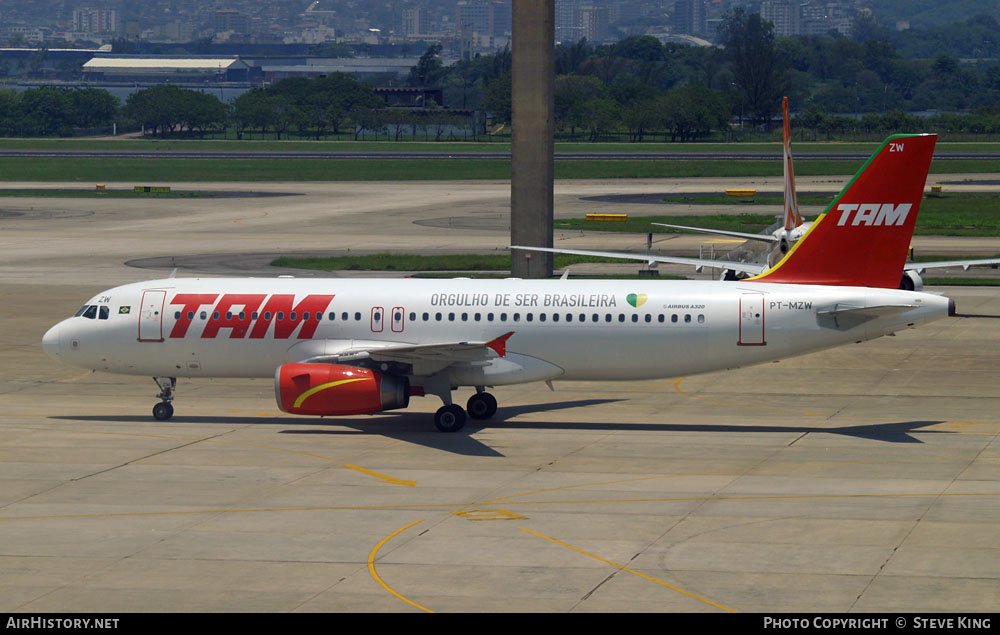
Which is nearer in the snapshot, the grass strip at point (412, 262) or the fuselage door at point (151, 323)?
the fuselage door at point (151, 323)

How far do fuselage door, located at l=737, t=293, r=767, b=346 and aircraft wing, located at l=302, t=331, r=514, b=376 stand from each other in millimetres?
6468

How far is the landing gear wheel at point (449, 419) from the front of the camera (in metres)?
37.3

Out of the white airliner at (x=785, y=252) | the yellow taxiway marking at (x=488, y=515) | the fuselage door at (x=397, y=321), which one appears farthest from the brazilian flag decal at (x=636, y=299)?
the white airliner at (x=785, y=252)

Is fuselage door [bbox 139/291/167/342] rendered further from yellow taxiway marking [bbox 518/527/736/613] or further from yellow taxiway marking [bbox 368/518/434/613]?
yellow taxiway marking [bbox 518/527/736/613]

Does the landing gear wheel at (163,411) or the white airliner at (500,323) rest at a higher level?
the white airliner at (500,323)

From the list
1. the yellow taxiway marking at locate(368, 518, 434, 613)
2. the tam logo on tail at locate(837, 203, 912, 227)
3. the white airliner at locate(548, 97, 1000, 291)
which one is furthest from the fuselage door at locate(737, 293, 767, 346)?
the white airliner at locate(548, 97, 1000, 291)

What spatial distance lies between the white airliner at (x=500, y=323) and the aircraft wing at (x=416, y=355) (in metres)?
0.07

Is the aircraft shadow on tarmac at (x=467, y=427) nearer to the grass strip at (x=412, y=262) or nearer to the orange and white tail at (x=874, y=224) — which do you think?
the orange and white tail at (x=874, y=224)

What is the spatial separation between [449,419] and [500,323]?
3.22 m

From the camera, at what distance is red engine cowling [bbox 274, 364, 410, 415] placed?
119 feet

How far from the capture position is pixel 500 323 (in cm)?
3831

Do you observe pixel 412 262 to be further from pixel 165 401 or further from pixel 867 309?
pixel 867 309
